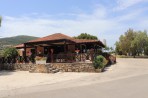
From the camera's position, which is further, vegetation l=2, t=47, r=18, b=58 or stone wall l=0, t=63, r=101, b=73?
vegetation l=2, t=47, r=18, b=58

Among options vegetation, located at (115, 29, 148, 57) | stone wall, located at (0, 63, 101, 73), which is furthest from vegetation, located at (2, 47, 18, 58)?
vegetation, located at (115, 29, 148, 57)

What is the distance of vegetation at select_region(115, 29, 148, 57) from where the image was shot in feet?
181

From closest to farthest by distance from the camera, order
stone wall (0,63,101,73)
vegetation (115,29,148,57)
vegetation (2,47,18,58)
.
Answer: stone wall (0,63,101,73) < vegetation (2,47,18,58) < vegetation (115,29,148,57)

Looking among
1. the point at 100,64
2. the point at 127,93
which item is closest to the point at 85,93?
the point at 127,93

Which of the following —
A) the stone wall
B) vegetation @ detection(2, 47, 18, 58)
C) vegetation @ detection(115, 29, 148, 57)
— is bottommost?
the stone wall

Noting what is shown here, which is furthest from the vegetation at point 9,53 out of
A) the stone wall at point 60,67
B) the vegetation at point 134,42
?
the vegetation at point 134,42

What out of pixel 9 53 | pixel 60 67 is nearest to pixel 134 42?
A: pixel 9 53

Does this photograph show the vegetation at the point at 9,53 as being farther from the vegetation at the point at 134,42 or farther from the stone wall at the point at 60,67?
the vegetation at the point at 134,42

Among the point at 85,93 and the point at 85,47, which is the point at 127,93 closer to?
the point at 85,93

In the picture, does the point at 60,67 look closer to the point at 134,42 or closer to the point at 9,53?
the point at 9,53

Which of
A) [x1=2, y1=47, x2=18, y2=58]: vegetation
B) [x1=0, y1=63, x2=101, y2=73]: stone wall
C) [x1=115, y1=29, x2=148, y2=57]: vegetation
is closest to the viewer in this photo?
[x1=0, y1=63, x2=101, y2=73]: stone wall

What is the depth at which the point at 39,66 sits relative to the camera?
21312mm

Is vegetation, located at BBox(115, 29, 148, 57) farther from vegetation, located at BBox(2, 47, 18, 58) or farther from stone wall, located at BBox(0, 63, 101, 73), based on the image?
stone wall, located at BBox(0, 63, 101, 73)

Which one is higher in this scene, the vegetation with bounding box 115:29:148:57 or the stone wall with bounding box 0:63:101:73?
the vegetation with bounding box 115:29:148:57
